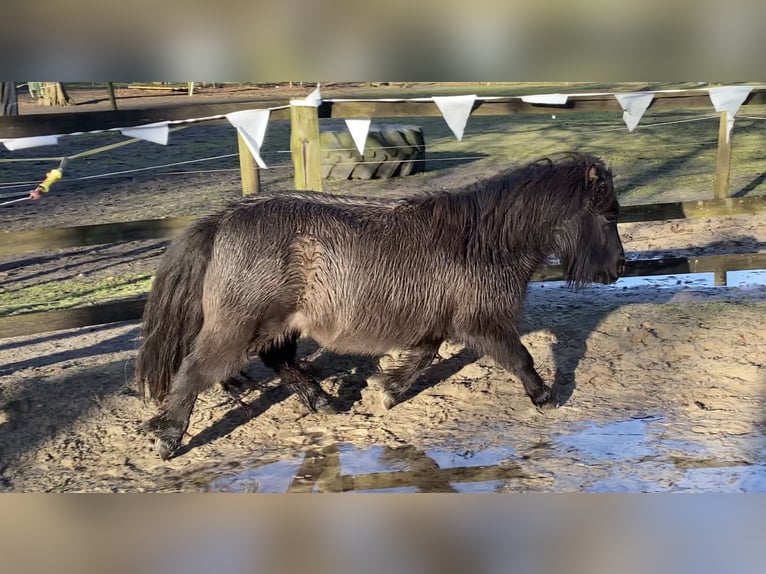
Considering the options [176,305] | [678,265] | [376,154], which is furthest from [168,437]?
Answer: [376,154]

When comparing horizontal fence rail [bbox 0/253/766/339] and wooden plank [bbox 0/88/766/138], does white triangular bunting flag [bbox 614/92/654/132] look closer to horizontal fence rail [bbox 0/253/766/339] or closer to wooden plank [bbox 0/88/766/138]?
wooden plank [bbox 0/88/766/138]

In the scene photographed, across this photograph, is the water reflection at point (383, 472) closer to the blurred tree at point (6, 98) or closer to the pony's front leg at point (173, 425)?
the pony's front leg at point (173, 425)

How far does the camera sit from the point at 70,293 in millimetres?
7465

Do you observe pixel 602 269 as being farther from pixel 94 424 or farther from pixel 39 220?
pixel 39 220

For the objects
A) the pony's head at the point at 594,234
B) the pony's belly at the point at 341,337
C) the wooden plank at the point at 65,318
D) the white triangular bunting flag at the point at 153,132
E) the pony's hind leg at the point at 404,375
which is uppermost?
the white triangular bunting flag at the point at 153,132

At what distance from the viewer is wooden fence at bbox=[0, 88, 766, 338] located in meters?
4.95

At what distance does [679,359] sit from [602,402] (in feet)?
3.15

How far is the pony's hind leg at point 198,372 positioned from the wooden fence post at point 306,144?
201 centimetres

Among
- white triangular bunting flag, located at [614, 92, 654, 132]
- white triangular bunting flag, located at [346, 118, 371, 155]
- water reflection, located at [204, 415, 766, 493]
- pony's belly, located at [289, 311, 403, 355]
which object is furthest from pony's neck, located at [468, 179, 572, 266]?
white triangular bunting flag, located at [614, 92, 654, 132]

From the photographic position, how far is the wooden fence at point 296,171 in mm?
4953

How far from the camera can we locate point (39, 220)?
10531mm

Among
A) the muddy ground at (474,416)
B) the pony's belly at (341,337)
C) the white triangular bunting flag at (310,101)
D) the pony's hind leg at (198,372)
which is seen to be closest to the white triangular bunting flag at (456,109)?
the white triangular bunting flag at (310,101)

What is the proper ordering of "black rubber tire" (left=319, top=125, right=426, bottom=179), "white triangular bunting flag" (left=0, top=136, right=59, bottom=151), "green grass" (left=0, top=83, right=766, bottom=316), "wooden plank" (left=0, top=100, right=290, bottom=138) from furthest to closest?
"black rubber tire" (left=319, top=125, right=426, bottom=179) → "green grass" (left=0, top=83, right=766, bottom=316) → "white triangular bunting flag" (left=0, top=136, right=59, bottom=151) → "wooden plank" (left=0, top=100, right=290, bottom=138)

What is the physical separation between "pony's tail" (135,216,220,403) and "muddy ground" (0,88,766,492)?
520 mm
